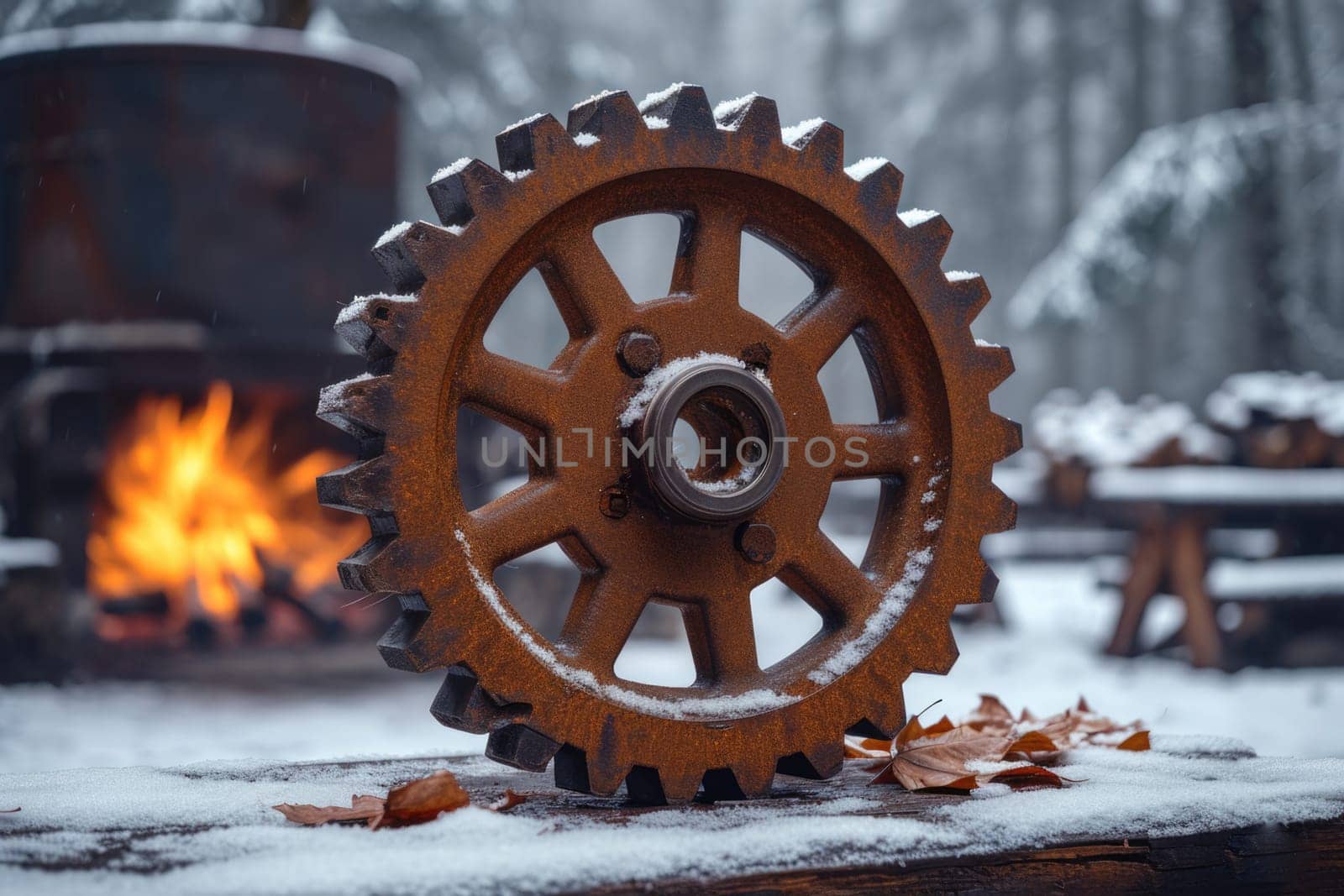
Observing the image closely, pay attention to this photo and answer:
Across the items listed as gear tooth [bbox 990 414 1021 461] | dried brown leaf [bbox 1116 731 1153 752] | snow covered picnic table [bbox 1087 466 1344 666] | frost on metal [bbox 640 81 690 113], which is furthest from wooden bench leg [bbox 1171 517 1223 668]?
frost on metal [bbox 640 81 690 113]

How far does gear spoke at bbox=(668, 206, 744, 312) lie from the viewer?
2152 millimetres

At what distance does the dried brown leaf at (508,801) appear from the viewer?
1.95m

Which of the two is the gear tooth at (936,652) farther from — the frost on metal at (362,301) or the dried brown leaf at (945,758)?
the frost on metal at (362,301)

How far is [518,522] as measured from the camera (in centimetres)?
196

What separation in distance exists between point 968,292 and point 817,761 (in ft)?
2.80

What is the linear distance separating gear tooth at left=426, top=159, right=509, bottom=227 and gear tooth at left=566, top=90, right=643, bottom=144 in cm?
16

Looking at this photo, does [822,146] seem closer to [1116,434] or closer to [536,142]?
[536,142]

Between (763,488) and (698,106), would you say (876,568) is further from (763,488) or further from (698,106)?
(698,106)

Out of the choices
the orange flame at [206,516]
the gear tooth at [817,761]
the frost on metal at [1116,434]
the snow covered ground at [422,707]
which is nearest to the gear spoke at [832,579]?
the gear tooth at [817,761]

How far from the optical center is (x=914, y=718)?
2.35 m

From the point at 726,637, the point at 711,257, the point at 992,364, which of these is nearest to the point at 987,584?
the point at 992,364

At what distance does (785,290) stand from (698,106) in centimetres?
2493

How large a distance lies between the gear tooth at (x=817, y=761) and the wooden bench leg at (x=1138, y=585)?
17.6ft

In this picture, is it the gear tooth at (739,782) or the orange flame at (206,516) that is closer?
the gear tooth at (739,782)
